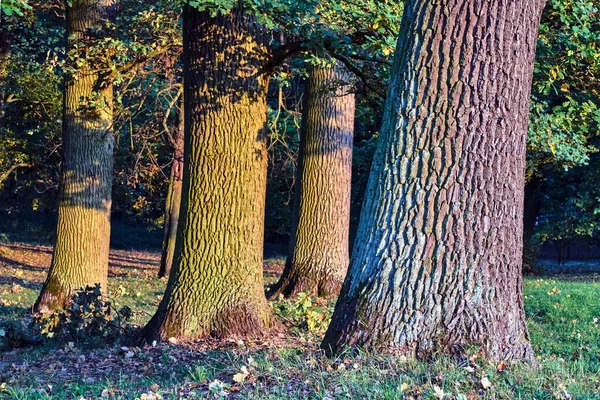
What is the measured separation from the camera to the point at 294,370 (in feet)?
13.6

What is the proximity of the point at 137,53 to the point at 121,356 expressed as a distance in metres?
5.52

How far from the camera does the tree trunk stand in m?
10.1

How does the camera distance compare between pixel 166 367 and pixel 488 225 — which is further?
pixel 166 367

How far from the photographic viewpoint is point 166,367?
5.29m

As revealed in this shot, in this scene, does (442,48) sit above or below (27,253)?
above

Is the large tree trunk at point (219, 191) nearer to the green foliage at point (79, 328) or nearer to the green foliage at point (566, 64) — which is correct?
the green foliage at point (79, 328)

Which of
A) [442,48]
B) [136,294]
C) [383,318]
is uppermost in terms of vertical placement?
[442,48]

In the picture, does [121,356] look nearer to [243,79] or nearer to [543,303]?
[243,79]

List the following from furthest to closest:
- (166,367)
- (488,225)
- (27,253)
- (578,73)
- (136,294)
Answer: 1. (27,253)
2. (136,294)
3. (578,73)
4. (166,367)
5. (488,225)

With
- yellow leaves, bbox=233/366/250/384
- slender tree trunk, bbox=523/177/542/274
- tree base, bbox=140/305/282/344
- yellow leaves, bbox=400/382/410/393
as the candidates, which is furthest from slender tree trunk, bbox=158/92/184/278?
yellow leaves, bbox=400/382/410/393

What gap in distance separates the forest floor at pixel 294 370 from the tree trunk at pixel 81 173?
189cm

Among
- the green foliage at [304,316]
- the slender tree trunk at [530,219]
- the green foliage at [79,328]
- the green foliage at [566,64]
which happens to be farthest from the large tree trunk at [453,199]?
the slender tree trunk at [530,219]

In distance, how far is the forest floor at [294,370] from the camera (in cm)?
363

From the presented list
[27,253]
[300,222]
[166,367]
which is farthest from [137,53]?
[27,253]
